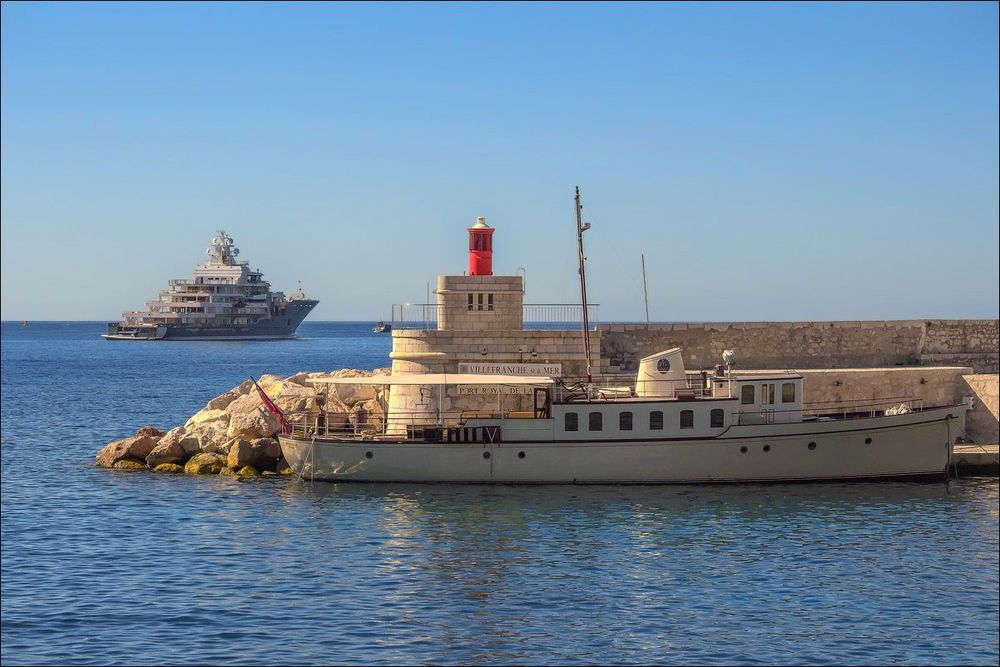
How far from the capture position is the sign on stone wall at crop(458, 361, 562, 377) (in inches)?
1125

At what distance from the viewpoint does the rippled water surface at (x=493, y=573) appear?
15.0 m

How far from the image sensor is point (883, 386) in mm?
29188

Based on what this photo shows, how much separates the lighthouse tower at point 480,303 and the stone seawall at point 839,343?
3.29 meters

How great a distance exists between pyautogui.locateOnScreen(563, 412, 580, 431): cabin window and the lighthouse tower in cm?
408

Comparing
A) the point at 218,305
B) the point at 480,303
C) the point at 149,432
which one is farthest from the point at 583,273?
the point at 218,305

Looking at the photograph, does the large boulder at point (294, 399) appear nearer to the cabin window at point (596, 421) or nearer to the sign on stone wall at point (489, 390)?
the sign on stone wall at point (489, 390)

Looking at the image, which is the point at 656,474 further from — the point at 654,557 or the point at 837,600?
the point at 837,600

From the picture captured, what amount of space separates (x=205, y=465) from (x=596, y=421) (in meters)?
9.90

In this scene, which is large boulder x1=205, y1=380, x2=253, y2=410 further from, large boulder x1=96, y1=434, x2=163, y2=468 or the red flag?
the red flag

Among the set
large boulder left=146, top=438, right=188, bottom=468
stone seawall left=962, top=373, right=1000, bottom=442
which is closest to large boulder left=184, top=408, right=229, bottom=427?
large boulder left=146, top=438, right=188, bottom=468

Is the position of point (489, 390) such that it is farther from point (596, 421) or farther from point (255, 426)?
point (255, 426)

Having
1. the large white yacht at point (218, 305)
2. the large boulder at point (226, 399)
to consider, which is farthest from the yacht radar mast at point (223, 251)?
the large boulder at point (226, 399)

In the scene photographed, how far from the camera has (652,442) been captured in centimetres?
2564

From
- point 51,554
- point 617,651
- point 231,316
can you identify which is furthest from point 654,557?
point 231,316
